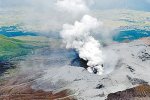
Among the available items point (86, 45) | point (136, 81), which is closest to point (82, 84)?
point (136, 81)

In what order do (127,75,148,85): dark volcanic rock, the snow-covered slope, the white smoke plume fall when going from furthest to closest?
1. the white smoke plume
2. (127,75,148,85): dark volcanic rock
3. the snow-covered slope

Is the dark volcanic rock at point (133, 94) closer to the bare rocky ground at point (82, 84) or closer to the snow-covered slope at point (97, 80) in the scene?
the bare rocky ground at point (82, 84)

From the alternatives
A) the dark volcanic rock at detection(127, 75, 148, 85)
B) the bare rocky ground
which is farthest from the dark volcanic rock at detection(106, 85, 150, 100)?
the dark volcanic rock at detection(127, 75, 148, 85)

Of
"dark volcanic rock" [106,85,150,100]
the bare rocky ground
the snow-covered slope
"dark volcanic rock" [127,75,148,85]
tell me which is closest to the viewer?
"dark volcanic rock" [106,85,150,100]

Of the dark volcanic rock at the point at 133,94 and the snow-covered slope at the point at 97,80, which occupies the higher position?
the dark volcanic rock at the point at 133,94

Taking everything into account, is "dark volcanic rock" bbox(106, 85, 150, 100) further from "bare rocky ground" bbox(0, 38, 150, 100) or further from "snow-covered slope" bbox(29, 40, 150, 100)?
"snow-covered slope" bbox(29, 40, 150, 100)

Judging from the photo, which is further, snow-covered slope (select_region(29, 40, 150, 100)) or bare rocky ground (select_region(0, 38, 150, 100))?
snow-covered slope (select_region(29, 40, 150, 100))

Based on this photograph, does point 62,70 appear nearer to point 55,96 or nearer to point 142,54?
point 55,96

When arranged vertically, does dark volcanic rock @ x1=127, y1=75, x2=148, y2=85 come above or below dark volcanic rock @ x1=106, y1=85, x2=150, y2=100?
below

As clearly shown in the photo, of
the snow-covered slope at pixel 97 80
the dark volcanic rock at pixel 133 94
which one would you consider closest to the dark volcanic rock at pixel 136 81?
the snow-covered slope at pixel 97 80

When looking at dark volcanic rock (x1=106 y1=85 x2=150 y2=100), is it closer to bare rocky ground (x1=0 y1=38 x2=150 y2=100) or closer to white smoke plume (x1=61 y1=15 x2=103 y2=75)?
bare rocky ground (x1=0 y1=38 x2=150 y2=100)

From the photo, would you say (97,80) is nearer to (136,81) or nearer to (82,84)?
(82,84)
